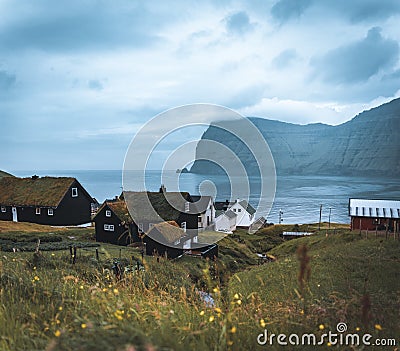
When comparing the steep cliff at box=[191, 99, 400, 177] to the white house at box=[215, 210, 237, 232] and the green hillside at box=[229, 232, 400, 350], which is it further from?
the green hillside at box=[229, 232, 400, 350]

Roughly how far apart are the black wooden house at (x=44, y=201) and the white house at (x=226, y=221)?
16096mm

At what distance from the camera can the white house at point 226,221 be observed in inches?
1729

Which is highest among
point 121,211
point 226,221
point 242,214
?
point 121,211

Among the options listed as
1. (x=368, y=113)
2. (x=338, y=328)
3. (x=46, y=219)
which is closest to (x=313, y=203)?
(x=46, y=219)

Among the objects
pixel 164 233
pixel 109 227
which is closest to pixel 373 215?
pixel 164 233

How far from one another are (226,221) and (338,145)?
136 metres

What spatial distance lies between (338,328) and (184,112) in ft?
48.8

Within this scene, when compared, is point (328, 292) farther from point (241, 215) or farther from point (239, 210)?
point (241, 215)

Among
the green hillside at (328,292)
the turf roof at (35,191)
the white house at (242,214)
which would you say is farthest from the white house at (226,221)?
the green hillside at (328,292)

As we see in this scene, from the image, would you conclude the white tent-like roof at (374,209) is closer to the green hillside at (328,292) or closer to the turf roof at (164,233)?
the green hillside at (328,292)

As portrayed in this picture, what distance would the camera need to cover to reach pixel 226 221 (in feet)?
154

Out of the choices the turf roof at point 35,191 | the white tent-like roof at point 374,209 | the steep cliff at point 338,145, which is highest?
the steep cliff at point 338,145

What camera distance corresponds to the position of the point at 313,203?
89375mm

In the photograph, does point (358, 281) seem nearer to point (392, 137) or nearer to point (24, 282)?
point (24, 282)
